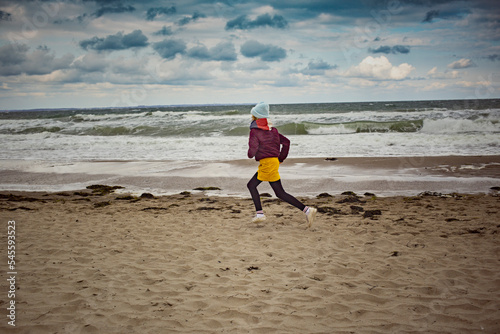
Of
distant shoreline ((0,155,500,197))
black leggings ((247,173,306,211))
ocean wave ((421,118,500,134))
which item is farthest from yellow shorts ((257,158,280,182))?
ocean wave ((421,118,500,134))

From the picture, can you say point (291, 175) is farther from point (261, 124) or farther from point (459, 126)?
point (459, 126)

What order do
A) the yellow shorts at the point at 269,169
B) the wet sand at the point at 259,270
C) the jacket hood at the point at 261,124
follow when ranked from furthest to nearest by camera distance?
the yellow shorts at the point at 269,169, the jacket hood at the point at 261,124, the wet sand at the point at 259,270

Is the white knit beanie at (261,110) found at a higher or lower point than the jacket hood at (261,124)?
higher

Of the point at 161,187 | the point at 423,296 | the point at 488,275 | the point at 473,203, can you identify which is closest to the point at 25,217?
the point at 161,187

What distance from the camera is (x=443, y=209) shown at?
6.75m

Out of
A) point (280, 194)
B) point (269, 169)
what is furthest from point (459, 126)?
point (269, 169)

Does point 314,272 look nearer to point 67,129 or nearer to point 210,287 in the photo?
point 210,287

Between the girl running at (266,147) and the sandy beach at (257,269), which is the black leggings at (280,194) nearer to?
the girl running at (266,147)

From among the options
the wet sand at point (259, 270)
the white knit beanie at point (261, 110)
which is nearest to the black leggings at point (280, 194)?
the wet sand at point (259, 270)

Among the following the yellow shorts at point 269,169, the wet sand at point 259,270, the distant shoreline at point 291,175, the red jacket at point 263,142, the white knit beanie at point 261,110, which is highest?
the white knit beanie at point 261,110

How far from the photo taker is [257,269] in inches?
167

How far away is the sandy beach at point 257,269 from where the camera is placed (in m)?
3.15

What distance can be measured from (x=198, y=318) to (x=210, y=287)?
0.59m

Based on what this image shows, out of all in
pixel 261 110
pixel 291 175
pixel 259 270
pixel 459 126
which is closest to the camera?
pixel 259 270
